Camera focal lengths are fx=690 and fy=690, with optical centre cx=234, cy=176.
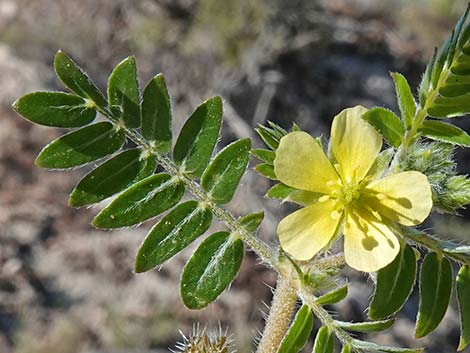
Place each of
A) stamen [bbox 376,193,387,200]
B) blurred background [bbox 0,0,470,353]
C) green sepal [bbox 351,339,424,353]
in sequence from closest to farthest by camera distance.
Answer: green sepal [bbox 351,339,424,353]
stamen [bbox 376,193,387,200]
blurred background [bbox 0,0,470,353]

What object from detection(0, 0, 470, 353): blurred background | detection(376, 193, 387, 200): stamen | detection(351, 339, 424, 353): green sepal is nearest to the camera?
detection(351, 339, 424, 353): green sepal

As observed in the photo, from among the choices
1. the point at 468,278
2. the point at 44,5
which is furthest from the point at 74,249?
the point at 468,278

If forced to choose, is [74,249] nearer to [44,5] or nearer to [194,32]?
[194,32]

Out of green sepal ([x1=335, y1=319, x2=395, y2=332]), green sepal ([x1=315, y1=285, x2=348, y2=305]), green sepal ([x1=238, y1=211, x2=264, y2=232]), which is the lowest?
green sepal ([x1=335, y1=319, x2=395, y2=332])

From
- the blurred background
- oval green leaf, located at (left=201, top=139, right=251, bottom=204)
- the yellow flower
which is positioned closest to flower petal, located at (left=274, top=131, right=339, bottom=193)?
the yellow flower

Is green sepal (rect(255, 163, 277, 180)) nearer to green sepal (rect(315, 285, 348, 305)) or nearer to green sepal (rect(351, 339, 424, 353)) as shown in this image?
green sepal (rect(315, 285, 348, 305))
